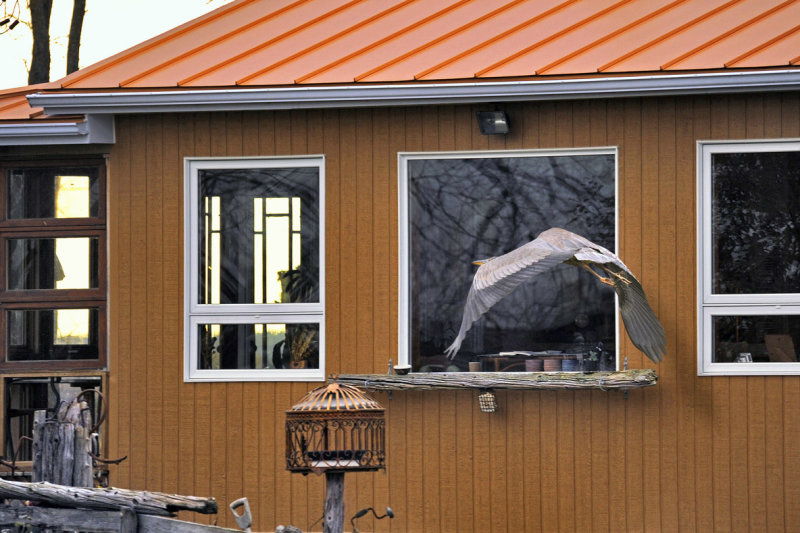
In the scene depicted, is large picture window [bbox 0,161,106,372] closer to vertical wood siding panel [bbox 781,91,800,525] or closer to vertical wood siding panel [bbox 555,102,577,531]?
vertical wood siding panel [bbox 555,102,577,531]

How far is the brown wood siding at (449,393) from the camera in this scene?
7961 millimetres

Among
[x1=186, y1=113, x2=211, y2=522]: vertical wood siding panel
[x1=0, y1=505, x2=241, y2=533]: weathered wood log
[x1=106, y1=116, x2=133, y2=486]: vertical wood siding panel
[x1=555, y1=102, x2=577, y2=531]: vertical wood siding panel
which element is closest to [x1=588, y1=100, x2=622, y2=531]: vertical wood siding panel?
[x1=555, y1=102, x2=577, y2=531]: vertical wood siding panel

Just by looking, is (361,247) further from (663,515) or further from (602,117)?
(663,515)

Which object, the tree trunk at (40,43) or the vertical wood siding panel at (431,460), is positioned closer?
the vertical wood siding panel at (431,460)

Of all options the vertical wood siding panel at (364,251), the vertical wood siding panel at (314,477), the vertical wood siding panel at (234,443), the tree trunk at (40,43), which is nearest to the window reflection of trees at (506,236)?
the vertical wood siding panel at (364,251)

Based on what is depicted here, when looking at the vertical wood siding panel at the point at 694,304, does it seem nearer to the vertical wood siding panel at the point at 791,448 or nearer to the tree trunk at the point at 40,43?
the vertical wood siding panel at the point at 791,448

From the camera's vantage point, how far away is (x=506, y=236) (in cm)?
827

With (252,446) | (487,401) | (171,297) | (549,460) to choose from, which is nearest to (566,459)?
(549,460)

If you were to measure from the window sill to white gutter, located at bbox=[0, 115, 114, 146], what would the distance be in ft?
7.26

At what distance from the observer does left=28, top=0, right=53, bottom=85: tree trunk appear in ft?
54.6

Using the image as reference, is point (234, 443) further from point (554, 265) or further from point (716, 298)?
point (716, 298)

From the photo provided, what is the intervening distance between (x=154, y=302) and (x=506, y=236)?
2323 millimetres

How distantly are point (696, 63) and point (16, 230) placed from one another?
4603mm

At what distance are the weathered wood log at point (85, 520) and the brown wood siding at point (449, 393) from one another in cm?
175
